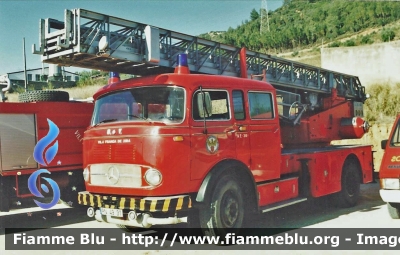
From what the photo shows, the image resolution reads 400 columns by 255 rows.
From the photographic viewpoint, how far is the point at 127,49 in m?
7.25

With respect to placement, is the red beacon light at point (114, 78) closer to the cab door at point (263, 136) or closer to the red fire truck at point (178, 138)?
the red fire truck at point (178, 138)

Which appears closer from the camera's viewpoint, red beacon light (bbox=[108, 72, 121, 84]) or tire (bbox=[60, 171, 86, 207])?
red beacon light (bbox=[108, 72, 121, 84])

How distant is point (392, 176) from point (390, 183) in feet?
0.39

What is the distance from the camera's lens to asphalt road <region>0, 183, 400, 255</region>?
682 centimetres

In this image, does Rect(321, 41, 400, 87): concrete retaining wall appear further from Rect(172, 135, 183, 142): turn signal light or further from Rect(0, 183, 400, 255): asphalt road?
Rect(172, 135, 183, 142): turn signal light

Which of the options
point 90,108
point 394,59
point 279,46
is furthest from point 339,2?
point 90,108

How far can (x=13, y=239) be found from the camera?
745 centimetres

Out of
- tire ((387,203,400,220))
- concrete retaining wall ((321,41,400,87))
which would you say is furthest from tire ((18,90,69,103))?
concrete retaining wall ((321,41,400,87))

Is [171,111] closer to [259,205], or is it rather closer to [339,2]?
[259,205]

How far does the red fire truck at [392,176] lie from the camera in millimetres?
6898

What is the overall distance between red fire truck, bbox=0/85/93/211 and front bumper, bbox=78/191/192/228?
9.53 ft

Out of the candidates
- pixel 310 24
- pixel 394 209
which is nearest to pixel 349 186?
pixel 394 209

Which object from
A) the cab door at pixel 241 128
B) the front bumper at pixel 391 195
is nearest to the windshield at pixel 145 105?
the cab door at pixel 241 128

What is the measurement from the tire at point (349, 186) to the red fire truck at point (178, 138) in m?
0.09
